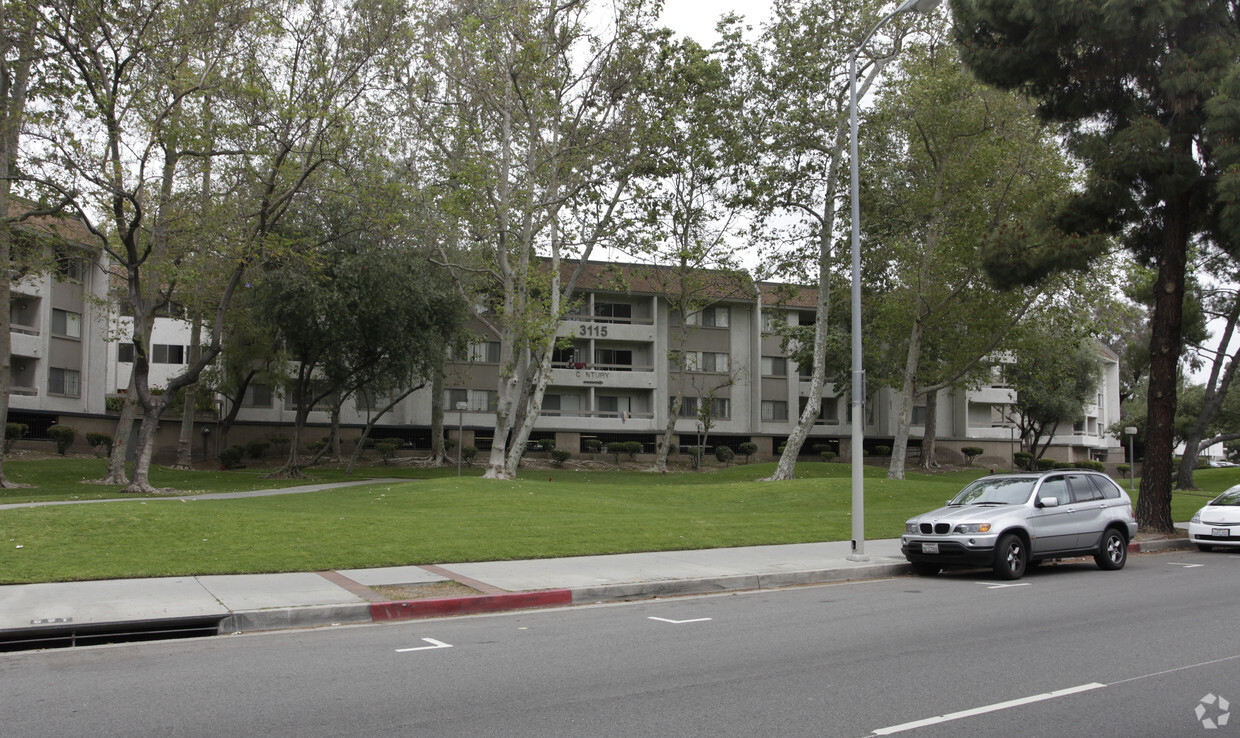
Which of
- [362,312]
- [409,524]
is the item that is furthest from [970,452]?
[409,524]

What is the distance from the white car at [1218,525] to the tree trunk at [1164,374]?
4.13 feet

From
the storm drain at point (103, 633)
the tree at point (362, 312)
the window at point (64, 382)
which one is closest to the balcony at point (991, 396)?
the tree at point (362, 312)

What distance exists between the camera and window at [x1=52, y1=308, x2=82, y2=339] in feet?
140

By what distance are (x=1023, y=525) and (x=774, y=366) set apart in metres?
43.4

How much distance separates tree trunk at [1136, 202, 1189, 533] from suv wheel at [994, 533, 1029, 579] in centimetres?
823

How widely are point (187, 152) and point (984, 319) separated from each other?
2688 centimetres

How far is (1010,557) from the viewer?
13.1 metres

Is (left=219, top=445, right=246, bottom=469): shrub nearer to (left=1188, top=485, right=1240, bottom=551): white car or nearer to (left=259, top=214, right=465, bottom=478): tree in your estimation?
(left=259, top=214, right=465, bottom=478): tree

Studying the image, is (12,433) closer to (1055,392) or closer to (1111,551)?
(1111,551)

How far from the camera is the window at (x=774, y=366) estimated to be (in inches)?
2211

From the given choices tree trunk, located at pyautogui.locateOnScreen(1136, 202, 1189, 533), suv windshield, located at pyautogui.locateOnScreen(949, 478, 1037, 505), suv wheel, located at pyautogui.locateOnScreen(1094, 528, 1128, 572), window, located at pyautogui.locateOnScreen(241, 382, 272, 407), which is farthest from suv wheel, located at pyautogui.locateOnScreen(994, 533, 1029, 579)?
window, located at pyautogui.locateOnScreen(241, 382, 272, 407)

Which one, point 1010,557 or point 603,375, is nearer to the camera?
point 1010,557

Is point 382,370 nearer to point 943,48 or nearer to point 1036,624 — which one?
point 943,48

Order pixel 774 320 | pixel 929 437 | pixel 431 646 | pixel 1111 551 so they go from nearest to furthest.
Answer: pixel 431 646 → pixel 1111 551 → pixel 774 320 → pixel 929 437
